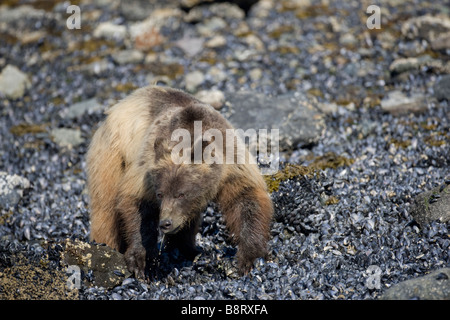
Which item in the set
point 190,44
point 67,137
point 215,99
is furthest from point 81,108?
point 190,44

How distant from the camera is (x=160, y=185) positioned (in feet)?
18.5

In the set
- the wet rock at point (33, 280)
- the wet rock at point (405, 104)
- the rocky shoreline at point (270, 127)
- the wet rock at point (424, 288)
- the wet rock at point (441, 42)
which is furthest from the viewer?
the wet rock at point (441, 42)

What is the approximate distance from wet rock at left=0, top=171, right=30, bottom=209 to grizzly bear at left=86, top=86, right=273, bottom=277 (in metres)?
2.45

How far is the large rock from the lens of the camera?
31.6ft

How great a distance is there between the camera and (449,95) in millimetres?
10219

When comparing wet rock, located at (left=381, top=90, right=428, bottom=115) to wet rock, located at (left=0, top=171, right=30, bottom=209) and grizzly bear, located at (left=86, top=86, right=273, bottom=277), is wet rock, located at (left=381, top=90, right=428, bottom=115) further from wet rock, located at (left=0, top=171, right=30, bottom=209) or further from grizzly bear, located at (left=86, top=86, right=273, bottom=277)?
wet rock, located at (left=0, top=171, right=30, bottom=209)

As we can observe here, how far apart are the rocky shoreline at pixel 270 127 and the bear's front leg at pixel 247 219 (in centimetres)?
23

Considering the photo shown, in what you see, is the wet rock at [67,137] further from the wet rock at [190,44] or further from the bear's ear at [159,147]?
the bear's ear at [159,147]

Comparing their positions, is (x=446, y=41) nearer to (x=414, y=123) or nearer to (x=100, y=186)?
(x=414, y=123)

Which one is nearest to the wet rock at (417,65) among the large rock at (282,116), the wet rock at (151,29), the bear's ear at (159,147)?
the large rock at (282,116)

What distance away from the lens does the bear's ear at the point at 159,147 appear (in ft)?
18.8

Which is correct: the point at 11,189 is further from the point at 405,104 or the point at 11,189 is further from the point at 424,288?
the point at 405,104

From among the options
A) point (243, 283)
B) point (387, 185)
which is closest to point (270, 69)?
point (387, 185)
